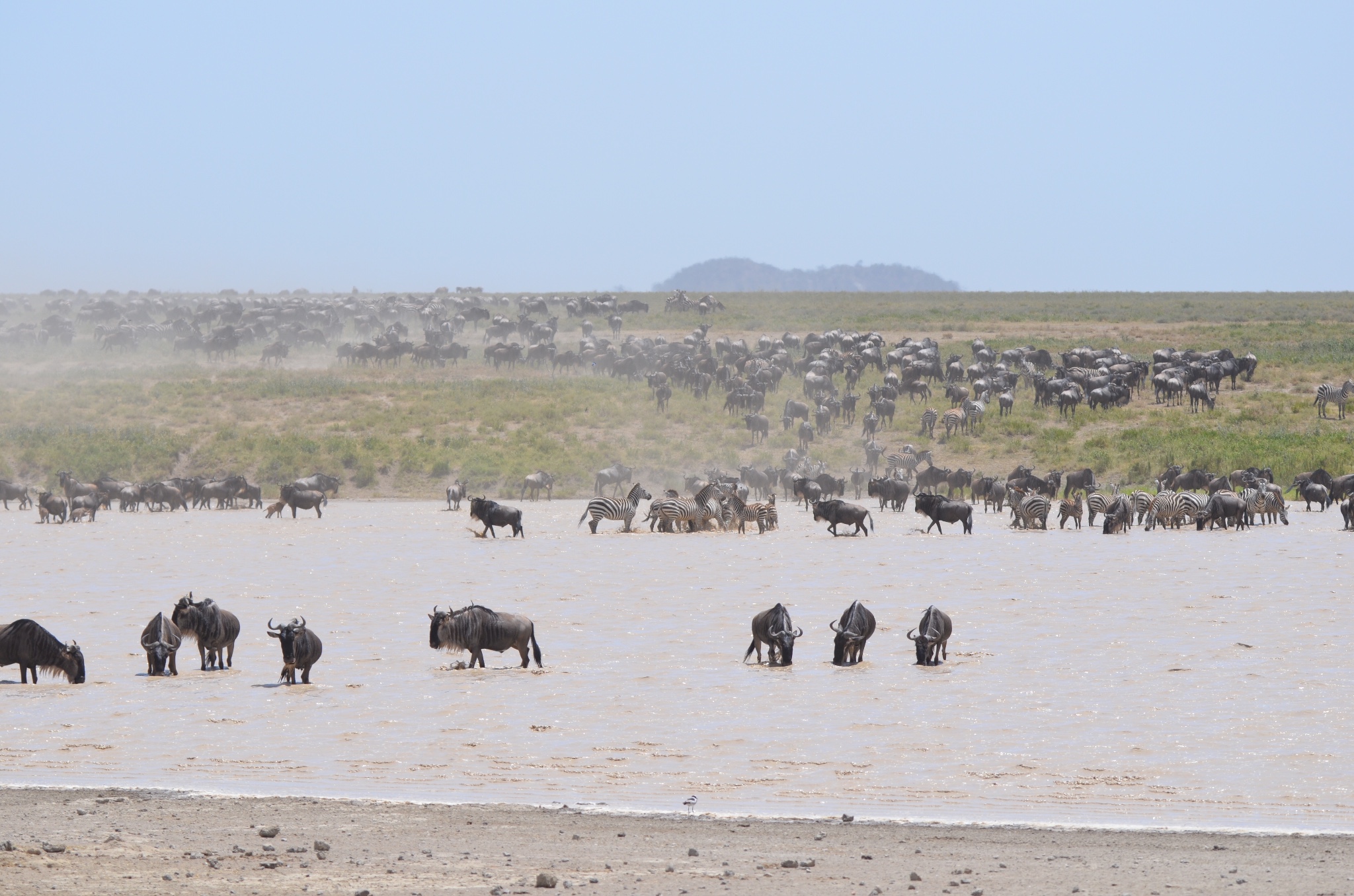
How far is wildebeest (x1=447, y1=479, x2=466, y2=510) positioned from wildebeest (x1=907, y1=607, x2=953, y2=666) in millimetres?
23678

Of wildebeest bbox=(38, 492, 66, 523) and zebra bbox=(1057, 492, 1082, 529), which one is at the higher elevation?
wildebeest bbox=(38, 492, 66, 523)

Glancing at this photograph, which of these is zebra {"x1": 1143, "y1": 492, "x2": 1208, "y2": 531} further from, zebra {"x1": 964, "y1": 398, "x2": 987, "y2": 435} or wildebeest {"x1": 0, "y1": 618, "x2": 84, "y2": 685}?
wildebeest {"x1": 0, "y1": 618, "x2": 84, "y2": 685}

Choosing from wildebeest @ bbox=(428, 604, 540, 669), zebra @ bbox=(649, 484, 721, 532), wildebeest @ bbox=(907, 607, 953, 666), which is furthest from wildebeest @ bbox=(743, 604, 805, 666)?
zebra @ bbox=(649, 484, 721, 532)

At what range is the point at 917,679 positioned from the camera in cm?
1381

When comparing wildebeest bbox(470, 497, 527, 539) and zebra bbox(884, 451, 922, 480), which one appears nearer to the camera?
wildebeest bbox(470, 497, 527, 539)

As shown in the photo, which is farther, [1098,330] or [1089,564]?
[1098,330]

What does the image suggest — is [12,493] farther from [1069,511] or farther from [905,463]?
[1069,511]

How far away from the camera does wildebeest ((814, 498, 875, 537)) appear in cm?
2828

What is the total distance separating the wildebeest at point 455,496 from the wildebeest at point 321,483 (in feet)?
11.4

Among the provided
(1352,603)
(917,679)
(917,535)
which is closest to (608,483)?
(917,535)

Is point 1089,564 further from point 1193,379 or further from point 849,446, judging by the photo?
point 1193,379

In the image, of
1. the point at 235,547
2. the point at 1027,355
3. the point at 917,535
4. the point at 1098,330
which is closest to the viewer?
the point at 235,547

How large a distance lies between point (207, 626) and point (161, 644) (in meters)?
0.51

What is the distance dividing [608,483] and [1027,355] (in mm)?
26251
